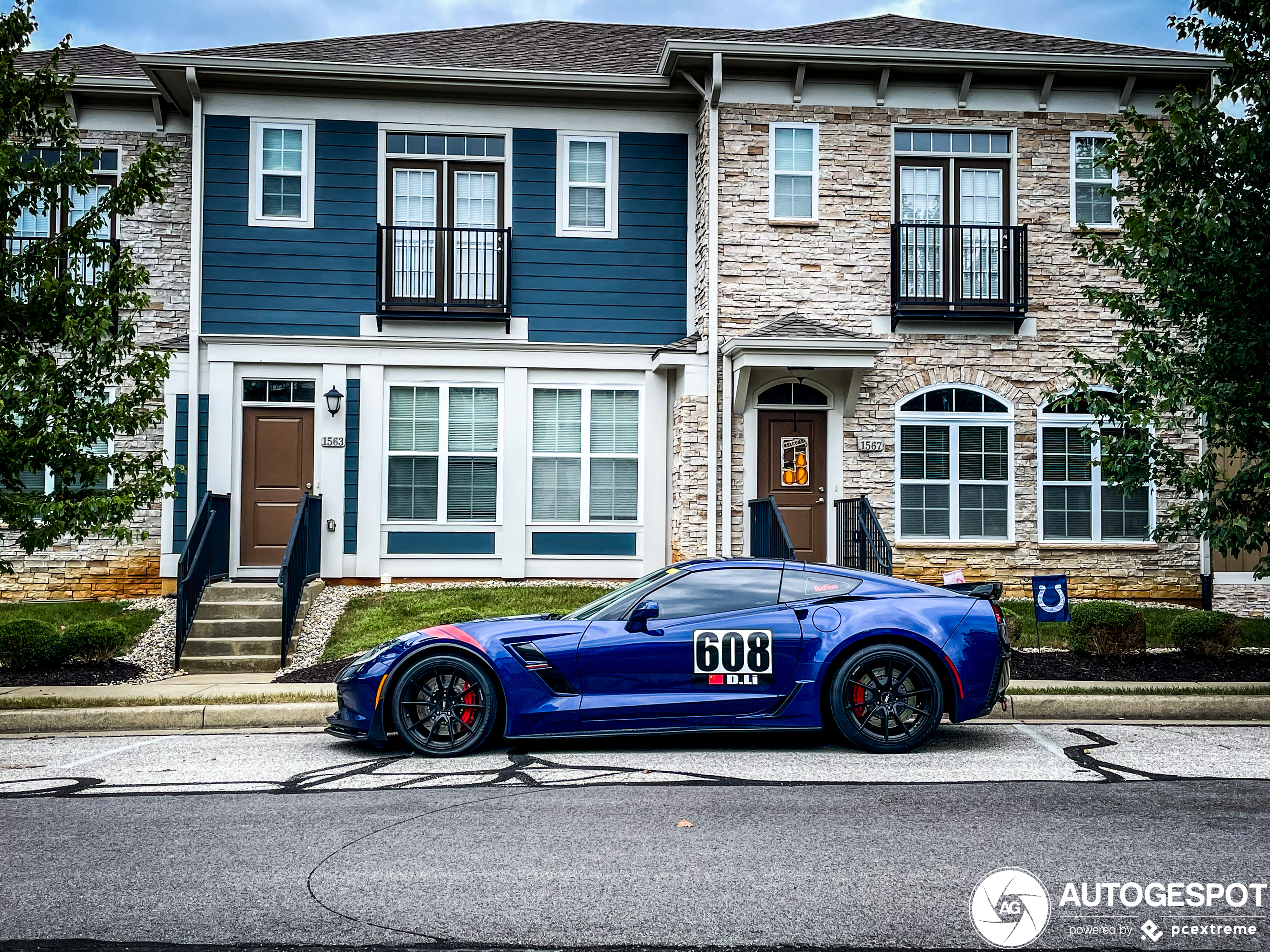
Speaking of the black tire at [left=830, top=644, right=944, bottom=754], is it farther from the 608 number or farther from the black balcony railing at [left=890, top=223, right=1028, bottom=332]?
the black balcony railing at [left=890, top=223, right=1028, bottom=332]

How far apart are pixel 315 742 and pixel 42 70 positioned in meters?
6.70

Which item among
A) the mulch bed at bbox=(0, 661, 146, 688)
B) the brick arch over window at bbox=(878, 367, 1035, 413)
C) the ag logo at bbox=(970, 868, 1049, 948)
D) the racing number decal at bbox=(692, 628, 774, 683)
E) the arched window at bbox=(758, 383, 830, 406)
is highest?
the brick arch over window at bbox=(878, 367, 1035, 413)

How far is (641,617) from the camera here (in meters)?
7.82

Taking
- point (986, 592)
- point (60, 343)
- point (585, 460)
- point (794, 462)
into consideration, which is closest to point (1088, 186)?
point (794, 462)

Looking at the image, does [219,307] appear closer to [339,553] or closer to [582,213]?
[339,553]

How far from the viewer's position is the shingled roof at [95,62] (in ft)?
54.5

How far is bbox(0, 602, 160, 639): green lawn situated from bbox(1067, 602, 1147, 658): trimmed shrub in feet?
34.5

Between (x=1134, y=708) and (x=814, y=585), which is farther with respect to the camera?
(x=1134, y=708)

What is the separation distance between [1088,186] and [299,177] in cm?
1110

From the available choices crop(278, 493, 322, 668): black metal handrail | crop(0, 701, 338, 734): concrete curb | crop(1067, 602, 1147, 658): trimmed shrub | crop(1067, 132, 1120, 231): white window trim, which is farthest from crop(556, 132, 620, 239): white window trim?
crop(0, 701, 338, 734): concrete curb

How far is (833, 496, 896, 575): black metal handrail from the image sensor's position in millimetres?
13742

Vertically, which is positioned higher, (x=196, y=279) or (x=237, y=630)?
(x=196, y=279)

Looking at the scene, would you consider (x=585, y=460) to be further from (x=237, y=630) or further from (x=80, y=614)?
(x=80, y=614)

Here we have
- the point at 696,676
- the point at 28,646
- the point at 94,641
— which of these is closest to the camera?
the point at 696,676
